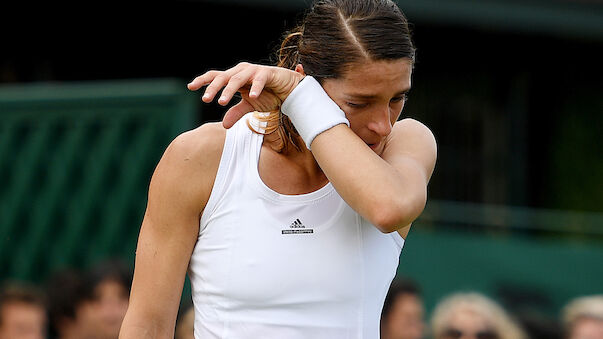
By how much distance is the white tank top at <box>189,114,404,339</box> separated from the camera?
259 cm

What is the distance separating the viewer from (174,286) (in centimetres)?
268

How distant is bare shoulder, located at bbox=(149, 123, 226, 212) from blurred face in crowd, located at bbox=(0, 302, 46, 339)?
3022 mm

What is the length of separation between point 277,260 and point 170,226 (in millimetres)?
273

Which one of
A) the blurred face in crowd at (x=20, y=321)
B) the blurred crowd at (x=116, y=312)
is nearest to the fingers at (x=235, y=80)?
the blurred crowd at (x=116, y=312)

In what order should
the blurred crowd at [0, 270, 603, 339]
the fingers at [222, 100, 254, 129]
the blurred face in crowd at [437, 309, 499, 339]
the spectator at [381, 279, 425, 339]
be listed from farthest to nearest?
the spectator at [381, 279, 425, 339] → the blurred face in crowd at [437, 309, 499, 339] → the blurred crowd at [0, 270, 603, 339] → the fingers at [222, 100, 254, 129]

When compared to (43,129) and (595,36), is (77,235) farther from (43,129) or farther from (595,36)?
(595,36)

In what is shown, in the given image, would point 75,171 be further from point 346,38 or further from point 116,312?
point 346,38

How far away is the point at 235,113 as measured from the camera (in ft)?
8.27

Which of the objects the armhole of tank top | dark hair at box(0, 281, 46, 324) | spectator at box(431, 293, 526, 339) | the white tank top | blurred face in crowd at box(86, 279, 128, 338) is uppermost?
the armhole of tank top

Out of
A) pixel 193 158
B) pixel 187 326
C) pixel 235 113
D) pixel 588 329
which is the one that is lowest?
pixel 588 329

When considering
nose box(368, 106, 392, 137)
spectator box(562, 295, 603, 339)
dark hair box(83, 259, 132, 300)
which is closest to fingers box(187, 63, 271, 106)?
nose box(368, 106, 392, 137)

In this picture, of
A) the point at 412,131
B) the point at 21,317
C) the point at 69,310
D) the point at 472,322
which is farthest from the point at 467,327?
the point at 412,131

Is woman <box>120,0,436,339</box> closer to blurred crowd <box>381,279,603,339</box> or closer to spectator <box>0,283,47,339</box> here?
spectator <box>0,283,47,339</box>

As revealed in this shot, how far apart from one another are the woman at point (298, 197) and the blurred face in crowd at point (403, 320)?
11.7ft
